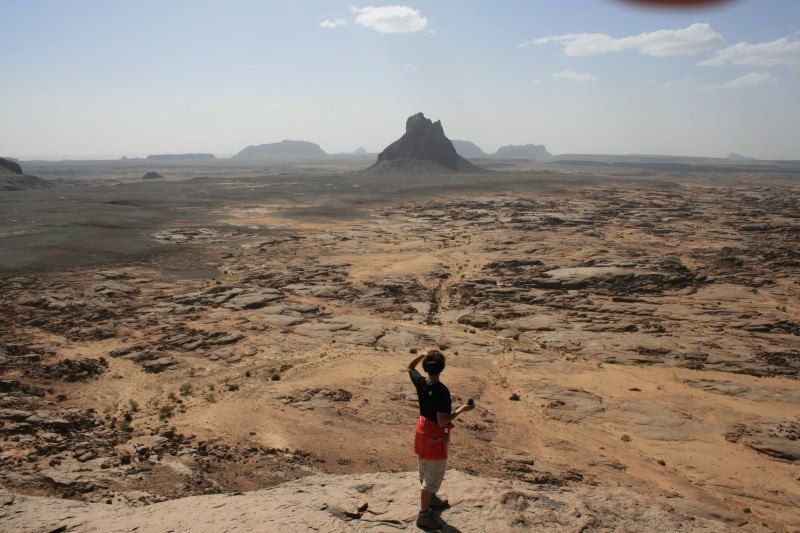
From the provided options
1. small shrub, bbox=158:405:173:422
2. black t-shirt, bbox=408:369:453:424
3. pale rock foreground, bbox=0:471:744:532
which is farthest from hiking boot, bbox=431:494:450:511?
small shrub, bbox=158:405:173:422

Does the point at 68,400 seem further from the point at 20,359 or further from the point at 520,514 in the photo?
the point at 520,514

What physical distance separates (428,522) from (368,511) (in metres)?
0.82

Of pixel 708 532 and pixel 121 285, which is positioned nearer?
pixel 708 532

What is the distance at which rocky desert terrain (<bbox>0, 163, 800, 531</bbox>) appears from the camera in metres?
6.94

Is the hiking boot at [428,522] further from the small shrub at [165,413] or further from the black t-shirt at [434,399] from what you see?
the small shrub at [165,413]

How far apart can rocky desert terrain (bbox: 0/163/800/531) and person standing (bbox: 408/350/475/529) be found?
298 mm

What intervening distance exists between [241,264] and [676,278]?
22590mm

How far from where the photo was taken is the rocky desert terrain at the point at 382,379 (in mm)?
6938

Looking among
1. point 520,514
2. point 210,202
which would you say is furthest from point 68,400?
point 210,202

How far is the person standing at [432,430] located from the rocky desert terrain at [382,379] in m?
0.30

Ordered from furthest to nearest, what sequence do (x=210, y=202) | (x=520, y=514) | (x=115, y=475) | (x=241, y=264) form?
(x=210, y=202) → (x=241, y=264) → (x=115, y=475) → (x=520, y=514)

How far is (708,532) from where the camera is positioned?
20.3ft

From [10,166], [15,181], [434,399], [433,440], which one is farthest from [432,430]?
[10,166]

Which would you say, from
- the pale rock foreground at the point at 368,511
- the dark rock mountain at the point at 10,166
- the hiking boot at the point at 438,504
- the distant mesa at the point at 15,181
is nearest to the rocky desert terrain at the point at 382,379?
the pale rock foreground at the point at 368,511
